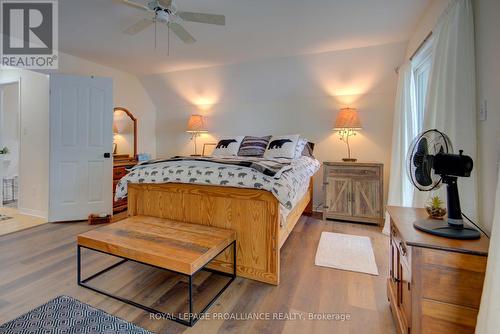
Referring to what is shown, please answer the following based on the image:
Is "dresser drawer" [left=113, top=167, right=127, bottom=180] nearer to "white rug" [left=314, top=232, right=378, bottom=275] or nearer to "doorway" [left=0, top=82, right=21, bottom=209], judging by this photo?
"doorway" [left=0, top=82, right=21, bottom=209]

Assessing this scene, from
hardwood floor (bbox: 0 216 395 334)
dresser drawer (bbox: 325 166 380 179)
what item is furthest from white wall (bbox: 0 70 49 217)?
dresser drawer (bbox: 325 166 380 179)

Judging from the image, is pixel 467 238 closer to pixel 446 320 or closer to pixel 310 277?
pixel 446 320

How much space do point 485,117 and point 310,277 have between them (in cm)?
154

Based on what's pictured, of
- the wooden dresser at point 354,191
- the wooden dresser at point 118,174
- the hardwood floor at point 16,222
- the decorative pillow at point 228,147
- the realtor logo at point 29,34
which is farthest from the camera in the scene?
the wooden dresser at point 118,174

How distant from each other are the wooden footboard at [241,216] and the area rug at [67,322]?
0.78 metres

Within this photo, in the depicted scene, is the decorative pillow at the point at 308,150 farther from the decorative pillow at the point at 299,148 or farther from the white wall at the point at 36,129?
the white wall at the point at 36,129

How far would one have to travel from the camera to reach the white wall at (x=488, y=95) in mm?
1229

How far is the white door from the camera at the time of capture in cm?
329

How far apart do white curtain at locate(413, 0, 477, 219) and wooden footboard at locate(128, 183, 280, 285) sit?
113cm

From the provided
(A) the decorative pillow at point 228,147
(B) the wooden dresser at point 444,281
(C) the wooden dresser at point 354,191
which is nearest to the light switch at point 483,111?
(B) the wooden dresser at point 444,281

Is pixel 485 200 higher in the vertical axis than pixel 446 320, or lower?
higher

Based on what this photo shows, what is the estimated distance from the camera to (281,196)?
175 centimetres

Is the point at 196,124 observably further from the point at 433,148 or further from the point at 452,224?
the point at 452,224

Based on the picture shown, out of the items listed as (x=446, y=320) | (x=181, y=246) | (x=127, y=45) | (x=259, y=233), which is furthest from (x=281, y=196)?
(x=127, y=45)
